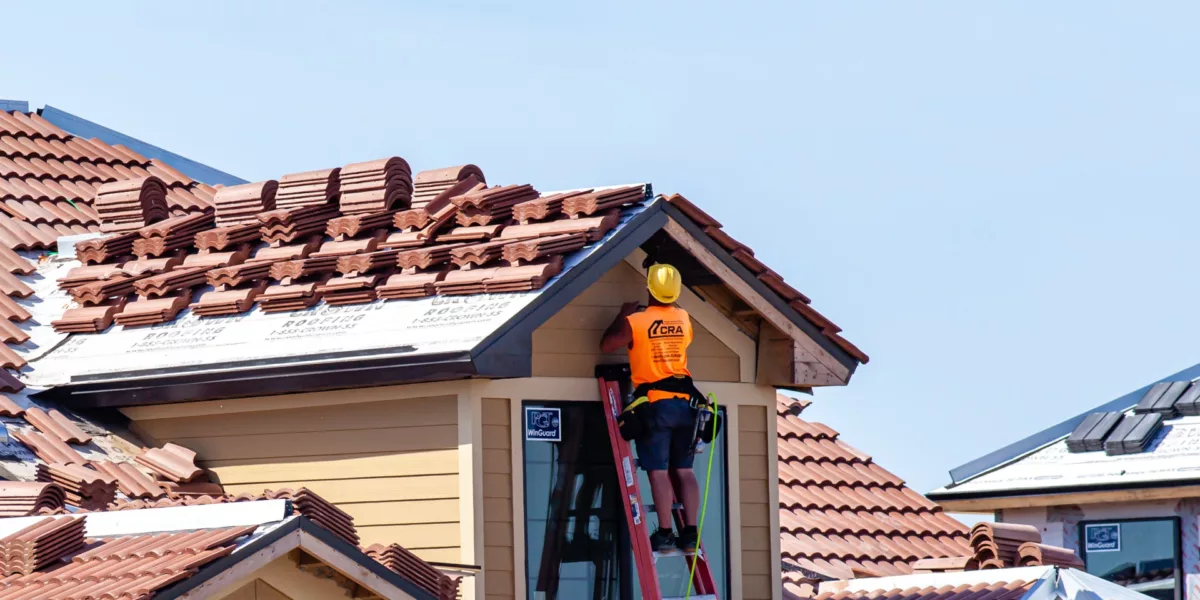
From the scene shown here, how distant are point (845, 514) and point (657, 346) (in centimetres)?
517

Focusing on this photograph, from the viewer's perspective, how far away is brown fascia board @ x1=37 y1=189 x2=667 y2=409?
10.8m

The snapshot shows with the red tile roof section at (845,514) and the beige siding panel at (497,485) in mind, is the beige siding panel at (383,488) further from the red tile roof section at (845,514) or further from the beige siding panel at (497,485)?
the red tile roof section at (845,514)

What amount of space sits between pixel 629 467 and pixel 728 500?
4.08 ft

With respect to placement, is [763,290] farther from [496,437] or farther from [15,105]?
[15,105]

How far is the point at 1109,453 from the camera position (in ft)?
61.5

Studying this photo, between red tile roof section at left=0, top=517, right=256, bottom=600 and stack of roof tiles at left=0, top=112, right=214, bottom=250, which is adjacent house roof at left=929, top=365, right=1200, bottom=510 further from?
red tile roof section at left=0, top=517, right=256, bottom=600

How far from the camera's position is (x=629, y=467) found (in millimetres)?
11547

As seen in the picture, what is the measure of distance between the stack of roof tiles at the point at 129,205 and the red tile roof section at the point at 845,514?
5537 millimetres

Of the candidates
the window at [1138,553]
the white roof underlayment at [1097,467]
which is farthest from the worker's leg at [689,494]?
the window at [1138,553]

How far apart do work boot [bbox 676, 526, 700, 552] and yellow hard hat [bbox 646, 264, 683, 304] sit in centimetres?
148

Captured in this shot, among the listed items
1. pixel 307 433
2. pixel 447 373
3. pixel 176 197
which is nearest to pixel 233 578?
pixel 447 373

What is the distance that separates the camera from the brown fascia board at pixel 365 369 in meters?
10.8

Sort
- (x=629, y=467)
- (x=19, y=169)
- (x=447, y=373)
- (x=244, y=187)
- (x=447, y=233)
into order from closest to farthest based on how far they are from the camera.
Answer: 1. (x=447, y=373)
2. (x=629, y=467)
3. (x=447, y=233)
4. (x=244, y=187)
5. (x=19, y=169)

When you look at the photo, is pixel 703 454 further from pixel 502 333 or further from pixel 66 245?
pixel 66 245
